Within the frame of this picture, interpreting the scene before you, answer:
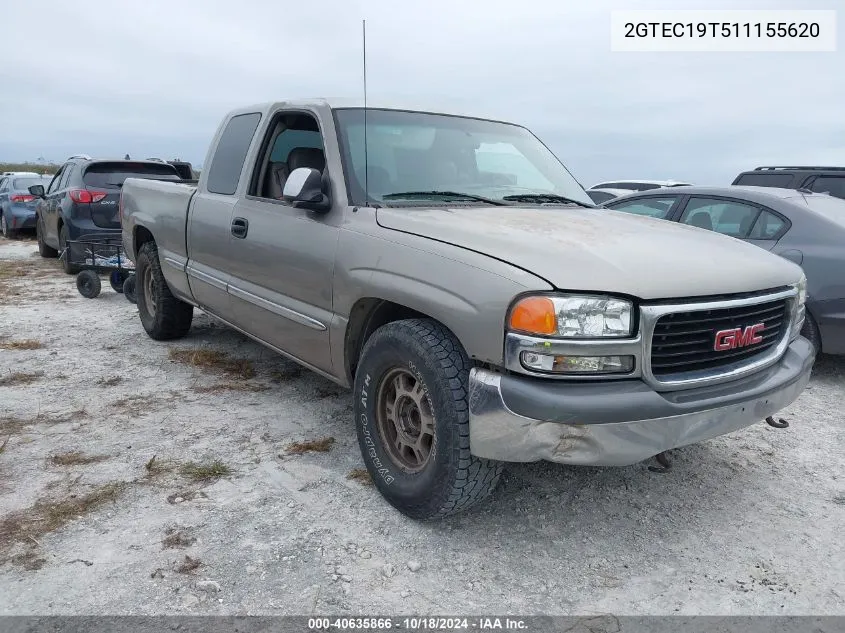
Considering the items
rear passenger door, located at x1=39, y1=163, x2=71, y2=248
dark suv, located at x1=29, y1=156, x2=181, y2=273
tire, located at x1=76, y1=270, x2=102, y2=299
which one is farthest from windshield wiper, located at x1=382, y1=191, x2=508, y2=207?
rear passenger door, located at x1=39, y1=163, x2=71, y2=248

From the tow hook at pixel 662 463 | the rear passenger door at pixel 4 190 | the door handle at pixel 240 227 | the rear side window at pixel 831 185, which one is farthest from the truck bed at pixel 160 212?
the rear passenger door at pixel 4 190

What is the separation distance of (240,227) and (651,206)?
415 centimetres

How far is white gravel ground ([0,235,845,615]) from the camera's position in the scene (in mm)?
2508

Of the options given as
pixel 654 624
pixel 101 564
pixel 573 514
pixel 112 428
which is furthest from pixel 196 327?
pixel 654 624

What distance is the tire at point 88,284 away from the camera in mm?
7988

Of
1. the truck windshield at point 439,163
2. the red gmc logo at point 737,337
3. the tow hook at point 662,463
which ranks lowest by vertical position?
the tow hook at point 662,463

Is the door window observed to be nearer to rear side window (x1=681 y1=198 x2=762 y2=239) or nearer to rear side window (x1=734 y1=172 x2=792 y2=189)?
rear side window (x1=681 y1=198 x2=762 y2=239)

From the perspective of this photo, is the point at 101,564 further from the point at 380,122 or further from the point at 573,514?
the point at 380,122

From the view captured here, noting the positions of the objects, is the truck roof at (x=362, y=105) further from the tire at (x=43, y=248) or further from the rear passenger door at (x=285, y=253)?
the tire at (x=43, y=248)

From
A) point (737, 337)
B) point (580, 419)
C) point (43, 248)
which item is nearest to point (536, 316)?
point (580, 419)

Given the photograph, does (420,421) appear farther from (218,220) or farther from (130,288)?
(130,288)

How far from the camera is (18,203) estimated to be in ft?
48.3

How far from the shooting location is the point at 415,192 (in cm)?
353

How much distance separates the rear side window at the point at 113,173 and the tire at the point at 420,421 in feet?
24.2
